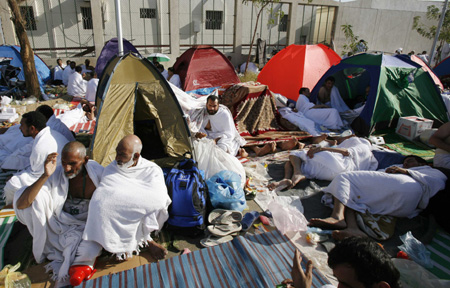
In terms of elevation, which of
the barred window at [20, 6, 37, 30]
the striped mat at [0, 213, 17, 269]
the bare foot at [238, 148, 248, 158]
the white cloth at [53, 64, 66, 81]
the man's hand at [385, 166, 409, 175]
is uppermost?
the barred window at [20, 6, 37, 30]

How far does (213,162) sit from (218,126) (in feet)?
3.83

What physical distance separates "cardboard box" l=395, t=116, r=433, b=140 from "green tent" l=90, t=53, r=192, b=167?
474 centimetres

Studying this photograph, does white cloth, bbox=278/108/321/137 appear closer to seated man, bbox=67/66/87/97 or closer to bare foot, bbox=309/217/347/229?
bare foot, bbox=309/217/347/229

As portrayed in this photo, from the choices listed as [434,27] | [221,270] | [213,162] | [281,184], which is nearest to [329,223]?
[281,184]

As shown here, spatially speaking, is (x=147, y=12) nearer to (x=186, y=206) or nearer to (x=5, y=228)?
(x=5, y=228)

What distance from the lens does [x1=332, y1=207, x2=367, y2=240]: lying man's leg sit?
288cm

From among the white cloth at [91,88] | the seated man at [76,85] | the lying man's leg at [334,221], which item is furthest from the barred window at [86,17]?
the lying man's leg at [334,221]

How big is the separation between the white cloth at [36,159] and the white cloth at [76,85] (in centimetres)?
595

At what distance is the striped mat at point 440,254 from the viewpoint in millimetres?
2598

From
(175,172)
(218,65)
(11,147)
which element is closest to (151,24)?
(218,65)

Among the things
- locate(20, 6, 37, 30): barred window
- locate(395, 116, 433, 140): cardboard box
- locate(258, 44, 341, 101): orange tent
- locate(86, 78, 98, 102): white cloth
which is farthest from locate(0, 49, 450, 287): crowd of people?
locate(20, 6, 37, 30): barred window

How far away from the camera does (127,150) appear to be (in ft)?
8.89

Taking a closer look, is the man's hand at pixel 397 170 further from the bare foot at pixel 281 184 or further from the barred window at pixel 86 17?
the barred window at pixel 86 17

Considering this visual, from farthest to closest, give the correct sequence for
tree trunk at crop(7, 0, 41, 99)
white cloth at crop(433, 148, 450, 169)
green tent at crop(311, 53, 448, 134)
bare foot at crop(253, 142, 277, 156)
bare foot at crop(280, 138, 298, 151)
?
tree trunk at crop(7, 0, 41, 99) < green tent at crop(311, 53, 448, 134) < bare foot at crop(280, 138, 298, 151) < bare foot at crop(253, 142, 277, 156) < white cloth at crop(433, 148, 450, 169)
